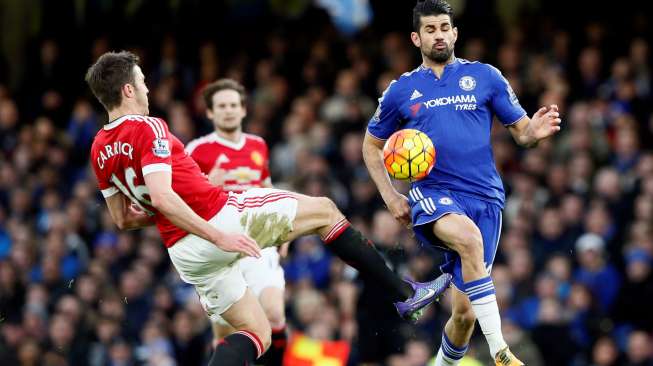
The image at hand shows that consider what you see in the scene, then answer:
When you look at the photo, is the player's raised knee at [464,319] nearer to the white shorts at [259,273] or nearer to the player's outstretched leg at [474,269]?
the player's outstretched leg at [474,269]

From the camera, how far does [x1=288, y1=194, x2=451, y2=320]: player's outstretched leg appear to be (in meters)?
8.18

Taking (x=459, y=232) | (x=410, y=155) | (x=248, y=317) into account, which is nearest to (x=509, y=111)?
(x=410, y=155)

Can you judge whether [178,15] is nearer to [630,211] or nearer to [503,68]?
[503,68]

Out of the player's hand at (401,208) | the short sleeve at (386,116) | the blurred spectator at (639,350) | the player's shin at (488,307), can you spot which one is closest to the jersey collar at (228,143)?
the short sleeve at (386,116)

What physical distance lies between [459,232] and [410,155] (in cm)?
58

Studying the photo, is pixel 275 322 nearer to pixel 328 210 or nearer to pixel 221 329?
pixel 221 329

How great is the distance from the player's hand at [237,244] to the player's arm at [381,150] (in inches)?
50.9

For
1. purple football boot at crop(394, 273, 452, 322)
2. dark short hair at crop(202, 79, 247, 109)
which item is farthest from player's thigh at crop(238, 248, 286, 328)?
purple football boot at crop(394, 273, 452, 322)

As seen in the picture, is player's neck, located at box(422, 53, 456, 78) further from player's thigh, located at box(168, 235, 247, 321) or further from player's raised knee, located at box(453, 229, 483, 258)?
player's thigh, located at box(168, 235, 247, 321)

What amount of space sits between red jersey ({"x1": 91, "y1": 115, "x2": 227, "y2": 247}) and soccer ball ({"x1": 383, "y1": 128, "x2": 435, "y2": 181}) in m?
1.13

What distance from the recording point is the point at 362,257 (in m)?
8.33

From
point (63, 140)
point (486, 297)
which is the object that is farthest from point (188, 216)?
point (63, 140)

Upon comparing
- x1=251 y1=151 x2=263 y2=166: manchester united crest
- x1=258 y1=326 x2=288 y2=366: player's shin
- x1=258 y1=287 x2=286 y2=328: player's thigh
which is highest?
x1=251 y1=151 x2=263 y2=166: manchester united crest

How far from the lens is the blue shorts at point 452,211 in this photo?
8211mm
